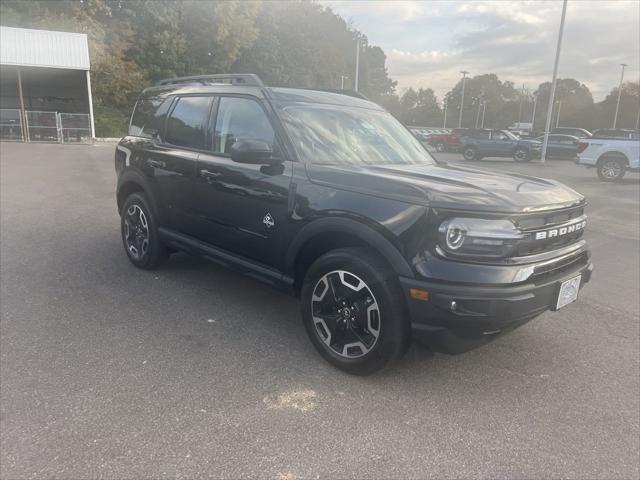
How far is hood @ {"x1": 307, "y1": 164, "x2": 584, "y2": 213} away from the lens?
9.35 ft

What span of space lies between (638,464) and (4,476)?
3088 mm

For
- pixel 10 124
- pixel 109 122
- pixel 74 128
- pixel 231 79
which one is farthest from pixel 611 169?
pixel 109 122

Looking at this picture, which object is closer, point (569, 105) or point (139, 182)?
point (139, 182)

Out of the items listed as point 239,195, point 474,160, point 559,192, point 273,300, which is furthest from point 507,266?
point 474,160

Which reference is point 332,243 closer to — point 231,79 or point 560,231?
point 560,231

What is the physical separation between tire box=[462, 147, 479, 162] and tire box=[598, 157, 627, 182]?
A: 33.0ft

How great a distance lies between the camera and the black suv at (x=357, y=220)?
2811 millimetres

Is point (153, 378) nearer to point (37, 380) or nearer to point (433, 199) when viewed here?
point (37, 380)

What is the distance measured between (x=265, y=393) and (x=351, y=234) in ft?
3.68

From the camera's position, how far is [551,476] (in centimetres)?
242

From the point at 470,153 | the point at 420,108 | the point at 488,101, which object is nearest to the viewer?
the point at 470,153

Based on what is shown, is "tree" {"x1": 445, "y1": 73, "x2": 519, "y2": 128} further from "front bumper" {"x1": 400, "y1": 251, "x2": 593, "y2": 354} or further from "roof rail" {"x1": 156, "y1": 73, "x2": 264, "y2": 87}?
"front bumper" {"x1": 400, "y1": 251, "x2": 593, "y2": 354}

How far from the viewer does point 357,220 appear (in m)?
3.13

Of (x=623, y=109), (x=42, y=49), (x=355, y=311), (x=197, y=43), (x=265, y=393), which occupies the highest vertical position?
(x=197, y=43)
